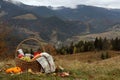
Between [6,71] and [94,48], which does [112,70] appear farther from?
[94,48]

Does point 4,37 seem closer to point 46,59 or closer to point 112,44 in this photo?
point 46,59

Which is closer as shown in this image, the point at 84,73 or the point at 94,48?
the point at 84,73

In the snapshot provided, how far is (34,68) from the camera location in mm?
13602

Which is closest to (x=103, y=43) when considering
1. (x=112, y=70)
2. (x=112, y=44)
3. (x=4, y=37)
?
(x=112, y=44)

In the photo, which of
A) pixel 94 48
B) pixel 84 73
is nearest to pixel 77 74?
pixel 84 73

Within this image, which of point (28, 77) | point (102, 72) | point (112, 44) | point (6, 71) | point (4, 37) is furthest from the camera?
point (112, 44)

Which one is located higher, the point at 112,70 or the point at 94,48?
the point at 112,70

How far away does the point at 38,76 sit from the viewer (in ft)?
40.3

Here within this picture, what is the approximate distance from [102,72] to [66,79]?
9.75 ft

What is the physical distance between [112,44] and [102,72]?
82848 mm

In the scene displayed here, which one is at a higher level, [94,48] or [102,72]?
[102,72]

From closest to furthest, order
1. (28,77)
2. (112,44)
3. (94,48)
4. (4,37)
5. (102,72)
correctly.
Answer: (28,77) → (102,72) → (4,37) → (94,48) → (112,44)

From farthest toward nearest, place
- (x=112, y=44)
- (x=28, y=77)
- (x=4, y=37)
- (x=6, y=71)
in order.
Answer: (x=112, y=44), (x=4, y=37), (x=6, y=71), (x=28, y=77)

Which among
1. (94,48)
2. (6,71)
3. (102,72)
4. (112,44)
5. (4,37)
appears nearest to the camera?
(6,71)
